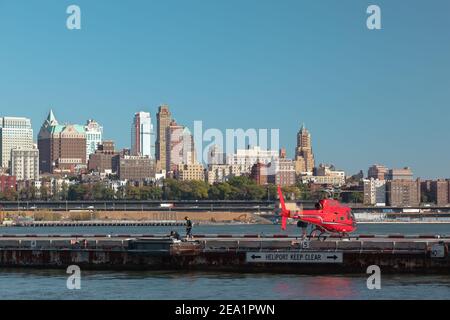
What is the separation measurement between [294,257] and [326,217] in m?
7.06

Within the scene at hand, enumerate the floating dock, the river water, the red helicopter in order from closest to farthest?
the river water
the floating dock
the red helicopter

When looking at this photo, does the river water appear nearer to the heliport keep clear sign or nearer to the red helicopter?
the heliport keep clear sign

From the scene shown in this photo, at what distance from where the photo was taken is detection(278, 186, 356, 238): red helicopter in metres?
75.1

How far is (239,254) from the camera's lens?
7131cm

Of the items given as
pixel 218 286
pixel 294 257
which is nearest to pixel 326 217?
pixel 294 257

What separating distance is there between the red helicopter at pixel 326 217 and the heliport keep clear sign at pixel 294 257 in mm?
4913

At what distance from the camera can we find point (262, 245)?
71.8 meters

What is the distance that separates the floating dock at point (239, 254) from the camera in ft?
224

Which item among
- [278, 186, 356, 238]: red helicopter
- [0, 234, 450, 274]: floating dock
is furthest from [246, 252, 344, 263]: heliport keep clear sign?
[278, 186, 356, 238]: red helicopter

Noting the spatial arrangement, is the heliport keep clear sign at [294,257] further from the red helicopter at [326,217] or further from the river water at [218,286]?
the red helicopter at [326,217]

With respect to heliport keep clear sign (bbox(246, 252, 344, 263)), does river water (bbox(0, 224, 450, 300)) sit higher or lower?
lower

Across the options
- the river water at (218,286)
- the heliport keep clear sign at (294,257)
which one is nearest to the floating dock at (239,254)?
the heliport keep clear sign at (294,257)
